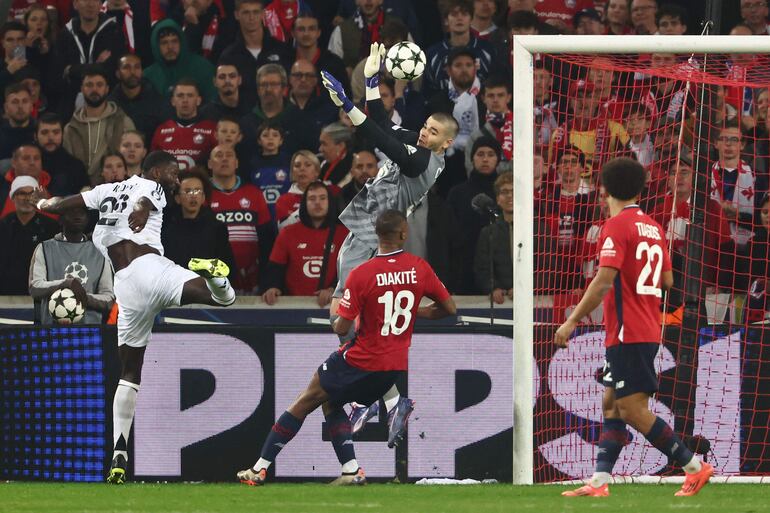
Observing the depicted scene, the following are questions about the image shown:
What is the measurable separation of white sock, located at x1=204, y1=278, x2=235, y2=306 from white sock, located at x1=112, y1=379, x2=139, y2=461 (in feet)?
2.80

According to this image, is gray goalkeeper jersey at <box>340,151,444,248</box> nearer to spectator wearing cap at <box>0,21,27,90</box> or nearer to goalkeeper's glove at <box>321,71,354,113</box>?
goalkeeper's glove at <box>321,71,354,113</box>

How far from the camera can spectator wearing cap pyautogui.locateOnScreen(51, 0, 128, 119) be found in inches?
615

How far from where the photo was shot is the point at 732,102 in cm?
1315

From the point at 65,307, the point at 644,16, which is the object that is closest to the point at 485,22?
the point at 644,16

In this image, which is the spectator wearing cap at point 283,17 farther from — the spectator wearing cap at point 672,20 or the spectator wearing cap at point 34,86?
the spectator wearing cap at point 672,20

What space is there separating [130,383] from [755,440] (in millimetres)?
4360

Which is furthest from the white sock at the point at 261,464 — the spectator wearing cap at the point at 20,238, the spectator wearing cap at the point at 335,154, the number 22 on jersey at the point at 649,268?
the spectator wearing cap at the point at 335,154

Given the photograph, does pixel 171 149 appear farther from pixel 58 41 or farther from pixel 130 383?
pixel 130 383

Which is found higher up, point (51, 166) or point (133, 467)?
point (51, 166)

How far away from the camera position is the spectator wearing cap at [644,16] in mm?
15055

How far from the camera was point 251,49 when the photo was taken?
15469 mm

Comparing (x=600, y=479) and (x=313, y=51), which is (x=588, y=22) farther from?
(x=600, y=479)

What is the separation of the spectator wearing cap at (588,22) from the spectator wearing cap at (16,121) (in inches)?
211

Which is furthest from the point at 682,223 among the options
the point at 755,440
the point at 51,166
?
the point at 51,166
